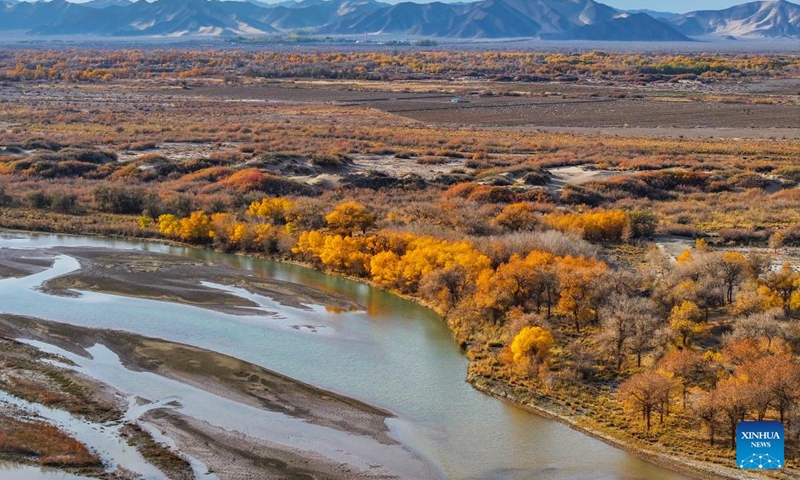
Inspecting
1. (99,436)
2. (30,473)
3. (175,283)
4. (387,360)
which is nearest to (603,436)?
(387,360)

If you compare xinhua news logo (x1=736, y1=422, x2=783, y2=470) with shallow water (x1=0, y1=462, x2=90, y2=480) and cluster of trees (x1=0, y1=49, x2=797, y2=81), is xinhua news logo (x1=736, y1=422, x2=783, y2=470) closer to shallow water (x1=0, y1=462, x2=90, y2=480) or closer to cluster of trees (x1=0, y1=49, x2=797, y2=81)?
shallow water (x1=0, y1=462, x2=90, y2=480)

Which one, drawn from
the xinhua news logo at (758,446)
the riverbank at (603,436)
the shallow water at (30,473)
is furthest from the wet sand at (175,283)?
the xinhua news logo at (758,446)

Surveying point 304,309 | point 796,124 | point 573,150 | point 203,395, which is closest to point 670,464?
point 203,395

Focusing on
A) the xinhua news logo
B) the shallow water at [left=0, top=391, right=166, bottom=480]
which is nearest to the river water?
the xinhua news logo

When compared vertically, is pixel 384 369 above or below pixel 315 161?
below

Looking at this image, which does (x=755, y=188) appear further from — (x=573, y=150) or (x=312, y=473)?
(x=312, y=473)

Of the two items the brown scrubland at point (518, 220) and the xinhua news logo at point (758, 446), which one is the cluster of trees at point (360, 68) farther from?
the xinhua news logo at point (758, 446)
